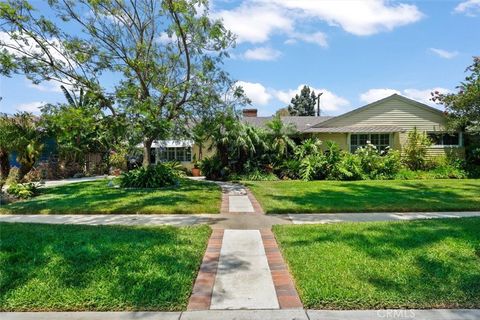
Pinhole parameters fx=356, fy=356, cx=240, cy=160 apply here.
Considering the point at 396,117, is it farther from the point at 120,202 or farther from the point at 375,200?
the point at 120,202

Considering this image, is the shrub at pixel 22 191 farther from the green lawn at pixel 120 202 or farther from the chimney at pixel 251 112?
the chimney at pixel 251 112

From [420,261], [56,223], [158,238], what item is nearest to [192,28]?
[56,223]

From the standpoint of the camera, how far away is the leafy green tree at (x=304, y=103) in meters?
50.2

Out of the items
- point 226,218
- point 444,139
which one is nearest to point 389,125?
point 444,139

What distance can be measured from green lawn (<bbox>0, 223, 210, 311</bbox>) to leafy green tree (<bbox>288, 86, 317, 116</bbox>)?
45433mm

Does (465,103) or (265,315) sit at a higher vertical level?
(465,103)

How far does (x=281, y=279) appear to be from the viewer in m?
4.33

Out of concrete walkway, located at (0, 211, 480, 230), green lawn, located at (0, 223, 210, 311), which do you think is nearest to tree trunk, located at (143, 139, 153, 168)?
concrete walkway, located at (0, 211, 480, 230)

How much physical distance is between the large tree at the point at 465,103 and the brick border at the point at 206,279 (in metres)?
17.4

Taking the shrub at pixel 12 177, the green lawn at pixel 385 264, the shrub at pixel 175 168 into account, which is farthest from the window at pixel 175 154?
the green lawn at pixel 385 264

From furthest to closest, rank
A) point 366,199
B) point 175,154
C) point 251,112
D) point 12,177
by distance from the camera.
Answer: point 251,112, point 175,154, point 12,177, point 366,199

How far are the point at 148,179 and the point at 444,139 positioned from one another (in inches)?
683

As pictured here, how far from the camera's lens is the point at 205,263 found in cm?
492

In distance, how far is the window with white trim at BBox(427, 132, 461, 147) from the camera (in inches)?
821
